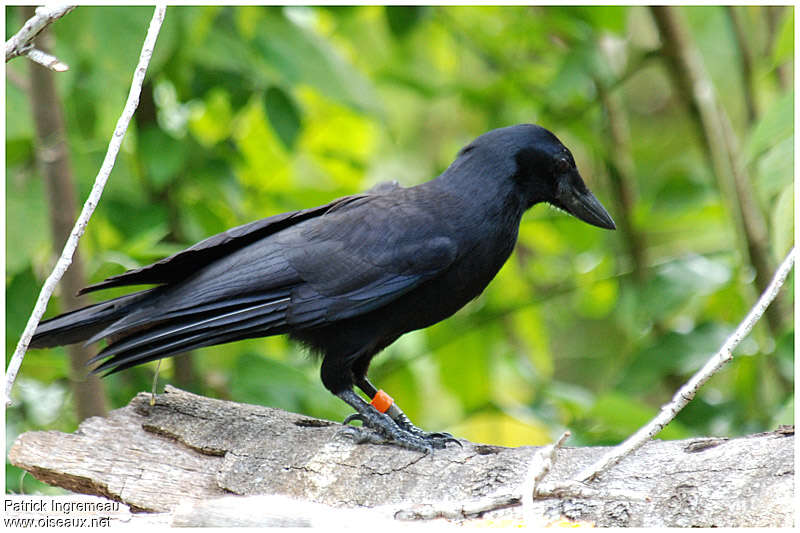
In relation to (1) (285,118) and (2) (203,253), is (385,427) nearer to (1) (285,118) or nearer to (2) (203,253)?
(2) (203,253)

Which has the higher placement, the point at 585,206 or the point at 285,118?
the point at 285,118

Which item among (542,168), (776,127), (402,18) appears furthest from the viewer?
(402,18)

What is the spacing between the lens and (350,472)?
3.01 metres

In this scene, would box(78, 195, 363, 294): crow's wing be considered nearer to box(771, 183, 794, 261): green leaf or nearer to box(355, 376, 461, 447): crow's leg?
box(355, 376, 461, 447): crow's leg

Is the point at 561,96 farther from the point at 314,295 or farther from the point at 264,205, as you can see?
the point at 314,295

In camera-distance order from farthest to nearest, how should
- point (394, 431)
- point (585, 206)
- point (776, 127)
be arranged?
point (585, 206) → point (394, 431) → point (776, 127)

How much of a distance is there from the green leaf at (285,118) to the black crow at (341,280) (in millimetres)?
842

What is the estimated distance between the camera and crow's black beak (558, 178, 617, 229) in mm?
3816

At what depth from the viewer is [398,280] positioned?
11.3 ft

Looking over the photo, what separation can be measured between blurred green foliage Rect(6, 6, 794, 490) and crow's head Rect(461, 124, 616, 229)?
27.7 inches

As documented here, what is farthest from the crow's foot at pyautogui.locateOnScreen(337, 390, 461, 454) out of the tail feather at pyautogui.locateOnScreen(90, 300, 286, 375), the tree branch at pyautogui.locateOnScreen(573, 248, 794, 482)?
the tree branch at pyautogui.locateOnScreen(573, 248, 794, 482)

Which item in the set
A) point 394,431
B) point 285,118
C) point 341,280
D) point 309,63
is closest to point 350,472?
point 394,431

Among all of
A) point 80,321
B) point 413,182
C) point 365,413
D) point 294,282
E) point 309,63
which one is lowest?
point 365,413

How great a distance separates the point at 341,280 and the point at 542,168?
926mm
